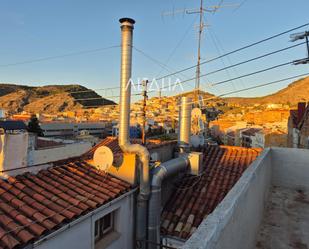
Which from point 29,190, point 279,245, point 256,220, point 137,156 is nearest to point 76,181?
point 29,190

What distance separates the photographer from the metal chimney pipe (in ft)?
27.3

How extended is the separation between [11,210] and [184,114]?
226 inches

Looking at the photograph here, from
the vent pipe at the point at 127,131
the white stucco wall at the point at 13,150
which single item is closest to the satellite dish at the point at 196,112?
the vent pipe at the point at 127,131

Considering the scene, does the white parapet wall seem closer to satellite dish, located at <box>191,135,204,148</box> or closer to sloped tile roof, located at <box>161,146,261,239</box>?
sloped tile roof, located at <box>161,146,261,239</box>

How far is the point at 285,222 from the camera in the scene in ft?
14.8

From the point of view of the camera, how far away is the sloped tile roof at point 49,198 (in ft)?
12.1

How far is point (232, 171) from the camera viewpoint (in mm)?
7980

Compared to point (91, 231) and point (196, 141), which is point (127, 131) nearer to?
point (91, 231)

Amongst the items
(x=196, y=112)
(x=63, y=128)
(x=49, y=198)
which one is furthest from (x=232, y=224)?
(x=63, y=128)

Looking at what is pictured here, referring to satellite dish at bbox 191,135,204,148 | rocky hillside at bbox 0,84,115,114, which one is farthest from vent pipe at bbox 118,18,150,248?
rocky hillside at bbox 0,84,115,114

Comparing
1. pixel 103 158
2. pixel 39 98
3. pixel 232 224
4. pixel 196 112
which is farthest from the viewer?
pixel 39 98

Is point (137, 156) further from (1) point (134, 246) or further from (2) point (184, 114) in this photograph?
(2) point (184, 114)

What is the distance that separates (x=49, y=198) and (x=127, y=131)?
8.36 feet

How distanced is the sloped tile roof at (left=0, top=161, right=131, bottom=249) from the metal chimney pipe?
10.0ft
